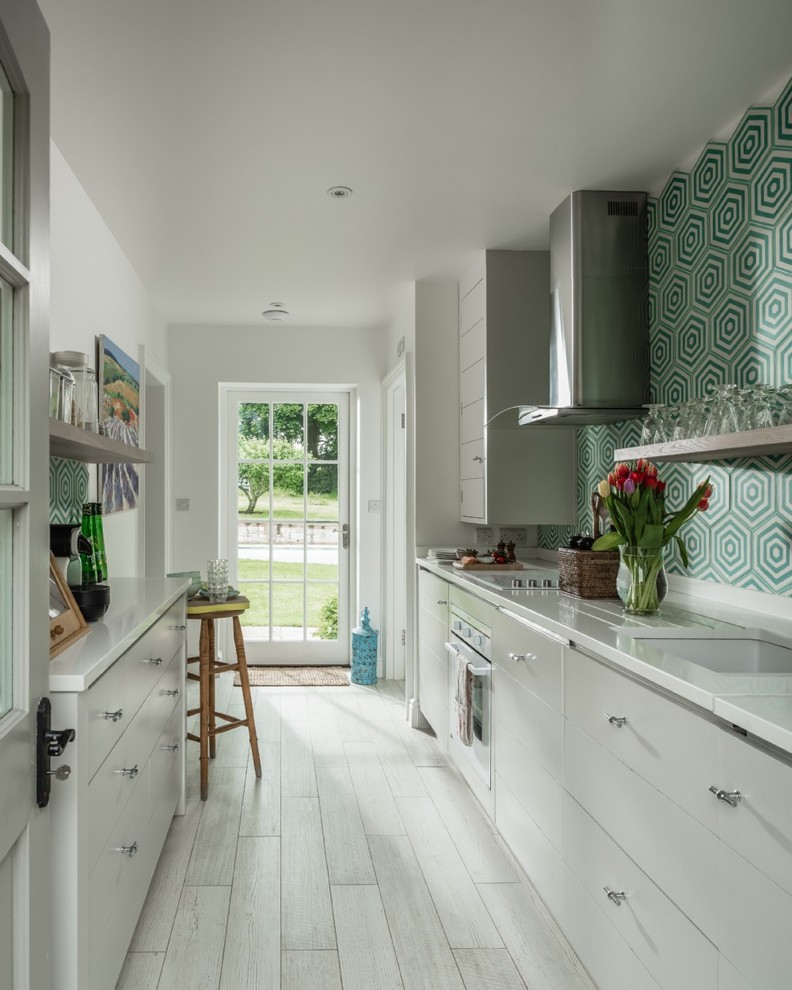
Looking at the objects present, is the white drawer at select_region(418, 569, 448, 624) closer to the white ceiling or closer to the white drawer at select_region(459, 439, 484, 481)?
the white drawer at select_region(459, 439, 484, 481)

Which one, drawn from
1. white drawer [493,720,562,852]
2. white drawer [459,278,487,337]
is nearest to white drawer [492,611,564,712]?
white drawer [493,720,562,852]

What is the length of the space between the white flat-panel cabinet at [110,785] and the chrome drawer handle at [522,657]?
1.10 metres

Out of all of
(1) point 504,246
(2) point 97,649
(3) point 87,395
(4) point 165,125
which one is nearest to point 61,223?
(4) point 165,125

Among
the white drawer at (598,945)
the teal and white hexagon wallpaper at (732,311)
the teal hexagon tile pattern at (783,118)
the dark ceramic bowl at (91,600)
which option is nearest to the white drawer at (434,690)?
the teal and white hexagon wallpaper at (732,311)

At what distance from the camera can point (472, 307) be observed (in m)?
4.04

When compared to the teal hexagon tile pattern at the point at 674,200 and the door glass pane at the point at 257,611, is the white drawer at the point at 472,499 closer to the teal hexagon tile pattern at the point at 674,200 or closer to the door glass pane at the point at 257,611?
the teal hexagon tile pattern at the point at 674,200

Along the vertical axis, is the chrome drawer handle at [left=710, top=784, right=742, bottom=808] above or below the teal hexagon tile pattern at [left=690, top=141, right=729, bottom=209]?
below

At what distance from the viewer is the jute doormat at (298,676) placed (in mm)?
5082

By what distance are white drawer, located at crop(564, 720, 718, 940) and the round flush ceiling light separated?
3584 millimetres

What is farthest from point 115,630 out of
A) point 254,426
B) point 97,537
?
point 254,426

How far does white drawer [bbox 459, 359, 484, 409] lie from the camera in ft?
12.7

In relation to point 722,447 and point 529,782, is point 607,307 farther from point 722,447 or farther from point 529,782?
point 529,782

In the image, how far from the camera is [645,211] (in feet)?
9.98

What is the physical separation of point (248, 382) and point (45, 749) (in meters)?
4.49
